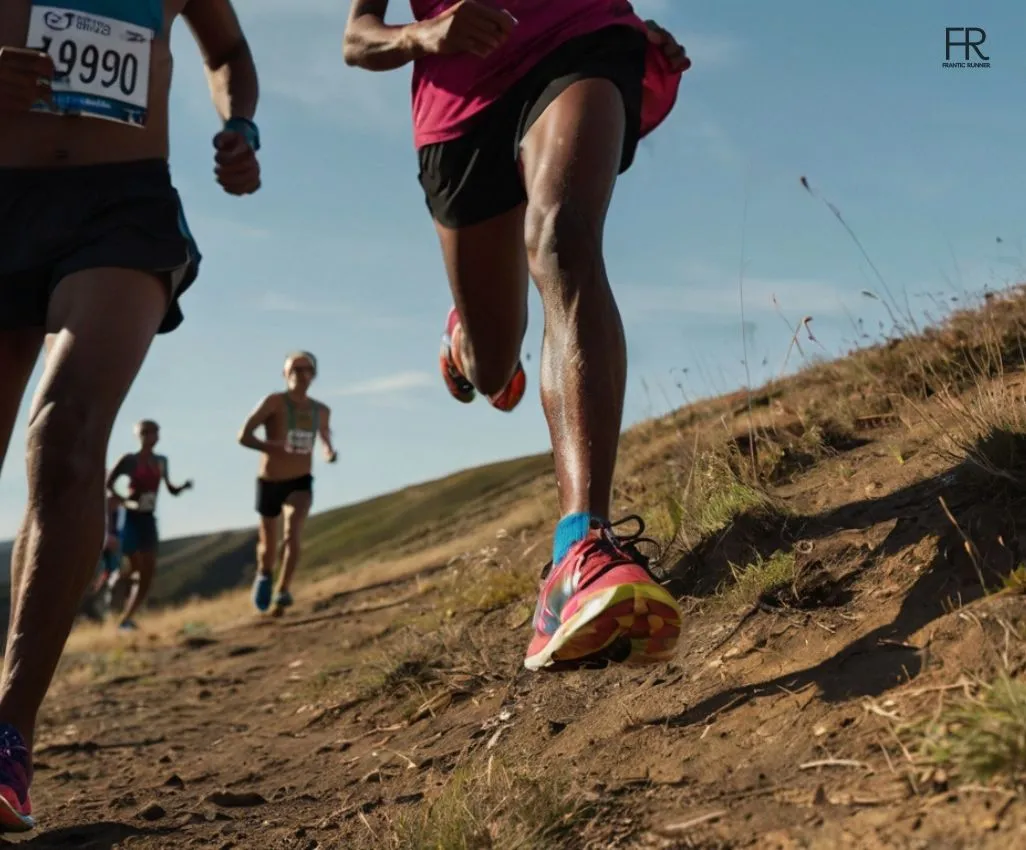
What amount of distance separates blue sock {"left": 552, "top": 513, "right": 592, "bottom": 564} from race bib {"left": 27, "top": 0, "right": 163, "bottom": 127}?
1745 mm

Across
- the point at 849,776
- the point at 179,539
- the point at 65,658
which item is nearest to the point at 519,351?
the point at 849,776

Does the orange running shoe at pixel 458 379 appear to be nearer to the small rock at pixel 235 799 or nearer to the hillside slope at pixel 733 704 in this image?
the hillside slope at pixel 733 704

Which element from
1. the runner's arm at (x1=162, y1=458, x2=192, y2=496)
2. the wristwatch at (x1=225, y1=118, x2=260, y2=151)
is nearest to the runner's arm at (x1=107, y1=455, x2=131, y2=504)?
the runner's arm at (x1=162, y1=458, x2=192, y2=496)

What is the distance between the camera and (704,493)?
396 centimetres

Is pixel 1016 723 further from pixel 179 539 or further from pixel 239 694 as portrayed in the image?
pixel 179 539

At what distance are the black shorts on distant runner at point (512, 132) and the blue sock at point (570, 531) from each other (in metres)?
1.19

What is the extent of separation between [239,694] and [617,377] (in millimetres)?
4161

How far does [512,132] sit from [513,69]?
0.59 ft

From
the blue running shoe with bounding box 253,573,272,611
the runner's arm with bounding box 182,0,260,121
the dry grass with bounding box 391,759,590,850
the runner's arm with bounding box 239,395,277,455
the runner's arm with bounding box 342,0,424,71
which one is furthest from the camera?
the blue running shoe with bounding box 253,573,272,611

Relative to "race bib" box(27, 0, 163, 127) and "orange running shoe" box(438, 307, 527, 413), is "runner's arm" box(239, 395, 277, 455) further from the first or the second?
"race bib" box(27, 0, 163, 127)

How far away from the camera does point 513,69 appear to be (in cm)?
324

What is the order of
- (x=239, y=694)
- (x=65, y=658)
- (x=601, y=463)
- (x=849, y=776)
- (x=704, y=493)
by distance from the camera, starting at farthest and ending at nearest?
(x=65, y=658)
(x=239, y=694)
(x=704, y=493)
(x=601, y=463)
(x=849, y=776)

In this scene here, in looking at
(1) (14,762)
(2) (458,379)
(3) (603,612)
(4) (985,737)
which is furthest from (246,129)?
(4) (985,737)

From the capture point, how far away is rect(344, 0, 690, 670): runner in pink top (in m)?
2.35
